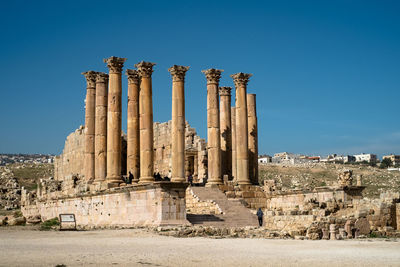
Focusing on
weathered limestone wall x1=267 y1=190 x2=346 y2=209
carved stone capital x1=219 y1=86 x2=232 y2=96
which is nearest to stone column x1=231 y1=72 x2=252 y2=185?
carved stone capital x1=219 y1=86 x2=232 y2=96

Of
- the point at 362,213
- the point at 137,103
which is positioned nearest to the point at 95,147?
the point at 137,103

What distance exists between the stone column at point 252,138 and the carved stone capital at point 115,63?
9623mm

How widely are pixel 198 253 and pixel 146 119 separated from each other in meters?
18.6

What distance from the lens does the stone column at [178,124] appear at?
105 feet

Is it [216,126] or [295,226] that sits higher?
[216,126]

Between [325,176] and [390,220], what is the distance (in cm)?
6291

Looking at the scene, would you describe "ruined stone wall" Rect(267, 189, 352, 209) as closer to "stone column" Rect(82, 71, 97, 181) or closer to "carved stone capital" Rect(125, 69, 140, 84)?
"carved stone capital" Rect(125, 69, 140, 84)

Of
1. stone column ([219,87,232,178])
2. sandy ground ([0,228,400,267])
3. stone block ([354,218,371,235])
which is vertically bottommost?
sandy ground ([0,228,400,267])

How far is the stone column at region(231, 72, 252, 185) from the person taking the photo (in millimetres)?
35594

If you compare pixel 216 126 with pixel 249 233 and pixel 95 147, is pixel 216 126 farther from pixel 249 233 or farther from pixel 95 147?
pixel 249 233

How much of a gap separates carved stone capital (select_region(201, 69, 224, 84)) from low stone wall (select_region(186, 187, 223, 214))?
7414 mm

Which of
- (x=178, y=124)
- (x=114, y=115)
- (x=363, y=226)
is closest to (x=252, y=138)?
(x=178, y=124)

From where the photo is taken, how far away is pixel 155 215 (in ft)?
81.4

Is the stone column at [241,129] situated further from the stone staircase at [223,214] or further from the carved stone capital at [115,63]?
the carved stone capital at [115,63]
